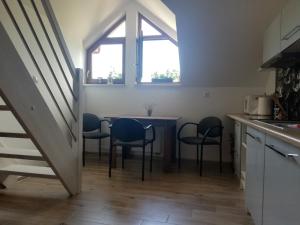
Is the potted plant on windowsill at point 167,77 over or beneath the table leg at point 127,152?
over

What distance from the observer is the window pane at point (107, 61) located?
474 cm

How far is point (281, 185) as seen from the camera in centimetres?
132

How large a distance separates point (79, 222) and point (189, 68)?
Result: 2.77 m

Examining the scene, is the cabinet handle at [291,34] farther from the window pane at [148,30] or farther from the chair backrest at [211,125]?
the window pane at [148,30]

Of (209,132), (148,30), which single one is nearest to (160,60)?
(148,30)

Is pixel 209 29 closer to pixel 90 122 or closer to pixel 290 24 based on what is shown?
pixel 290 24

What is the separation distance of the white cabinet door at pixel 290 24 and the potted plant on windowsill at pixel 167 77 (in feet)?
7.90

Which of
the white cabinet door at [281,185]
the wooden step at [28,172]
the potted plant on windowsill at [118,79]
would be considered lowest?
the wooden step at [28,172]

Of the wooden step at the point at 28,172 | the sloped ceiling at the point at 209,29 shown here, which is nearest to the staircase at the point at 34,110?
the wooden step at the point at 28,172

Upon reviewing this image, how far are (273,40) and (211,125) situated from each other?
1.76 metres

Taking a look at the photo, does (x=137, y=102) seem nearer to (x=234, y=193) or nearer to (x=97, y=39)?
(x=97, y=39)

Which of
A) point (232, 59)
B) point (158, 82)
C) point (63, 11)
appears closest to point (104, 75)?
point (158, 82)

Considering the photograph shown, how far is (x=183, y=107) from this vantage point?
4.38 meters

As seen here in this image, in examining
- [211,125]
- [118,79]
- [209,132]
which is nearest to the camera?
[209,132]
